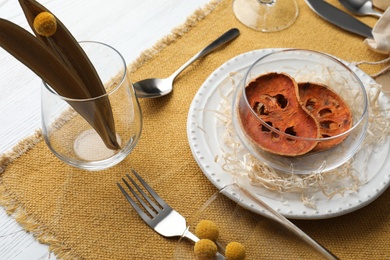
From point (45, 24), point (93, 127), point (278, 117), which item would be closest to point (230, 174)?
point (278, 117)

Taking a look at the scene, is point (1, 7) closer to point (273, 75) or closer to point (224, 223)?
point (273, 75)

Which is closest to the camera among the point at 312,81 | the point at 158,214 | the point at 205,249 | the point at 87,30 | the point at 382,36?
the point at 205,249

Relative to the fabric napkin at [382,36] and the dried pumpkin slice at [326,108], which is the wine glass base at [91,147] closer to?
the dried pumpkin slice at [326,108]

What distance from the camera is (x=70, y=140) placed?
1049 millimetres

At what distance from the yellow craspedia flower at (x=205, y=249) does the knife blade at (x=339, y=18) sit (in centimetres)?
73

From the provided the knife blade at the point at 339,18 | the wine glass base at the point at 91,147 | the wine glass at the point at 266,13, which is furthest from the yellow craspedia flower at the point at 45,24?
the knife blade at the point at 339,18

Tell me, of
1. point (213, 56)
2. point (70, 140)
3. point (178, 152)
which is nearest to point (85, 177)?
point (70, 140)

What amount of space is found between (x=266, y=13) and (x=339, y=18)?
182mm

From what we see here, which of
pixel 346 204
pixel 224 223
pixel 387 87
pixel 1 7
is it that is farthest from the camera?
pixel 1 7

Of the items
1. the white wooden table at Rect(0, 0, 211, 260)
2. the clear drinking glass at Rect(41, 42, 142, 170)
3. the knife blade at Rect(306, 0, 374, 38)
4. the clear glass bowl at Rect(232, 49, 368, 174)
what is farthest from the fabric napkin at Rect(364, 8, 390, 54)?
the clear drinking glass at Rect(41, 42, 142, 170)

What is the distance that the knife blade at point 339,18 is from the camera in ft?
4.33

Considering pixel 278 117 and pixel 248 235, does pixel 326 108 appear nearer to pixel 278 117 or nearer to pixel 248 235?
pixel 278 117

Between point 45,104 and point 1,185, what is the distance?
200mm

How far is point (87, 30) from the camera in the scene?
138cm
